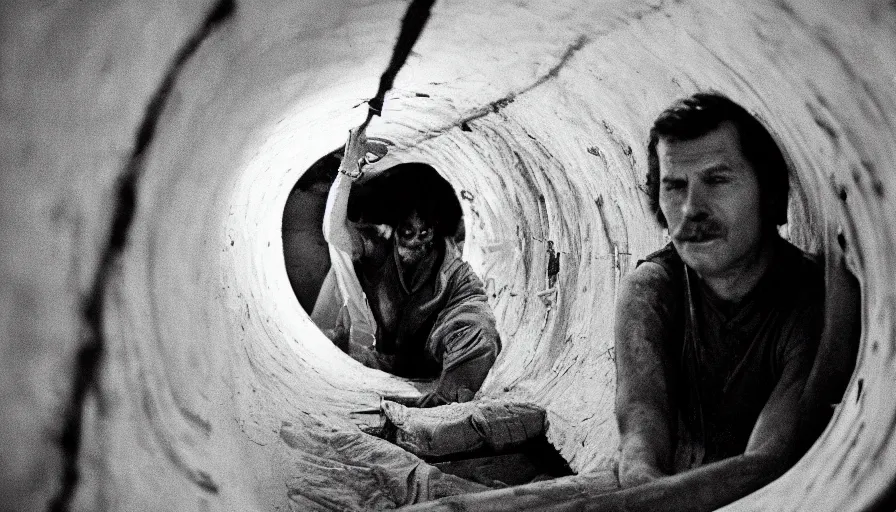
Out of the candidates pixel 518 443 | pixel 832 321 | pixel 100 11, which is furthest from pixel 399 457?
pixel 100 11

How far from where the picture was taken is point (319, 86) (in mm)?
3119

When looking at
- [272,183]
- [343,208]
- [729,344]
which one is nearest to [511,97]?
[729,344]

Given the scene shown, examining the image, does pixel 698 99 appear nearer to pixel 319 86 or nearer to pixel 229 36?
pixel 319 86

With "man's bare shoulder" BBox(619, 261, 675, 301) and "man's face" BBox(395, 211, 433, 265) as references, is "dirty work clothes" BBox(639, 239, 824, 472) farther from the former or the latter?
"man's face" BBox(395, 211, 433, 265)

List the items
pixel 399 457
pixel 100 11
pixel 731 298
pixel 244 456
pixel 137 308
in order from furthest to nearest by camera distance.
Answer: pixel 399 457 < pixel 731 298 < pixel 244 456 < pixel 137 308 < pixel 100 11

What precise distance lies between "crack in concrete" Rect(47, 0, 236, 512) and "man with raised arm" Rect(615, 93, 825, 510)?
174 centimetres

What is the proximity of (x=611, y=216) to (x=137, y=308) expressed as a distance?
8.31 ft

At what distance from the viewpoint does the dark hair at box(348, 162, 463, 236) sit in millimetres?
5633

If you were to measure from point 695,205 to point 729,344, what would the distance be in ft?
1.69

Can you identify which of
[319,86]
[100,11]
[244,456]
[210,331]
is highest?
[319,86]

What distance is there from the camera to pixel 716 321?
3.03 meters

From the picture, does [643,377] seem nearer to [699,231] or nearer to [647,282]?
[647,282]

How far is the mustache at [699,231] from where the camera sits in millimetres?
2924

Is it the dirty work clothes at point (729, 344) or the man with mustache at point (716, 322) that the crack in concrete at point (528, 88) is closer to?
the man with mustache at point (716, 322)
